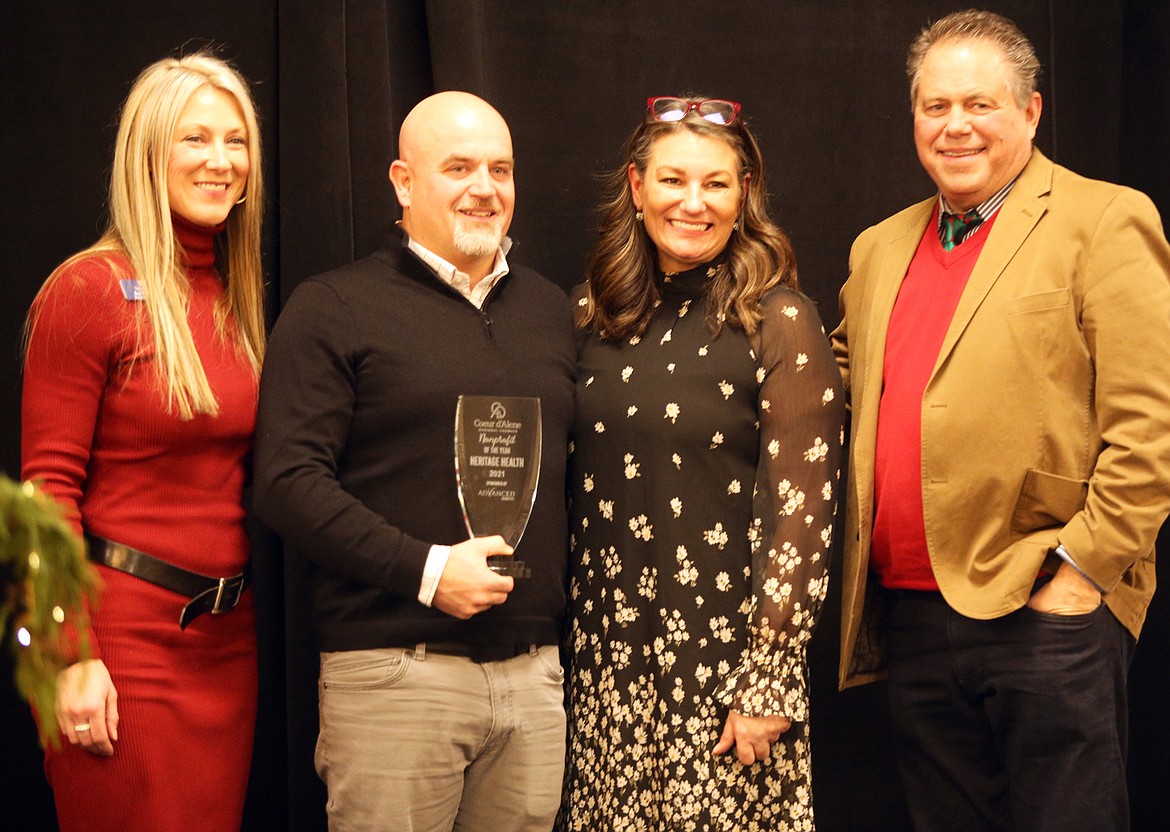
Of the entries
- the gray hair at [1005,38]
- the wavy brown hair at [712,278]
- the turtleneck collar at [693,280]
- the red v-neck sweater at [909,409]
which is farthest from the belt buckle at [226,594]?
the gray hair at [1005,38]

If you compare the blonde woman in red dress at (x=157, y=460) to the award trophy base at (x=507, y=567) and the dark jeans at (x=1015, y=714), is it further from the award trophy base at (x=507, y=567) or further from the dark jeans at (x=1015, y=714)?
the dark jeans at (x=1015, y=714)

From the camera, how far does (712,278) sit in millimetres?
2312

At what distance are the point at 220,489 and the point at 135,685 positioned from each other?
1.14 feet

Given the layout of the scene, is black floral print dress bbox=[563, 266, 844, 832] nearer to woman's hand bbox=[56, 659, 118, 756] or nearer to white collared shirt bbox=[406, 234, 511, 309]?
white collared shirt bbox=[406, 234, 511, 309]

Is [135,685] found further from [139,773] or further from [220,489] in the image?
[220,489]

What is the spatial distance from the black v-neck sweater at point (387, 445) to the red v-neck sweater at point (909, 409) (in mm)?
611

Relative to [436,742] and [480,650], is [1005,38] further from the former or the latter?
[436,742]

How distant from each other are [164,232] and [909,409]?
136 cm

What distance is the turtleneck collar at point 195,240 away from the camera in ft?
7.06


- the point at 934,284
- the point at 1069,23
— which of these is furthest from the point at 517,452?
the point at 1069,23

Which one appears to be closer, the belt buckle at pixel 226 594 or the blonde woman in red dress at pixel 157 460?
the blonde woman in red dress at pixel 157 460

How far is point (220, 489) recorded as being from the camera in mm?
2117

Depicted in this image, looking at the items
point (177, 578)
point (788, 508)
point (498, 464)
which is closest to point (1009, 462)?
point (788, 508)

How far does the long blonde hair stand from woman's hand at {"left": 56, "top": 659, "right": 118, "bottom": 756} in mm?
432
